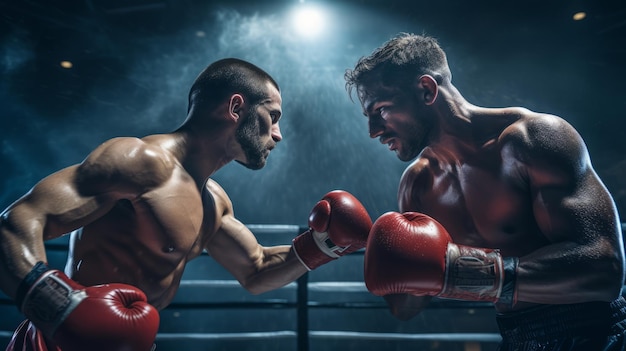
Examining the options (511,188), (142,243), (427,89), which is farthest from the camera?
(427,89)

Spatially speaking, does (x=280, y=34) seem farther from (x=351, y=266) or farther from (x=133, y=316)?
(x=133, y=316)

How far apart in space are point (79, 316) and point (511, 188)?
1562 millimetres

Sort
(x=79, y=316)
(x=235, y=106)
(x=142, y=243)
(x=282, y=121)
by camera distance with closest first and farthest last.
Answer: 1. (x=79, y=316)
2. (x=142, y=243)
3. (x=235, y=106)
4. (x=282, y=121)

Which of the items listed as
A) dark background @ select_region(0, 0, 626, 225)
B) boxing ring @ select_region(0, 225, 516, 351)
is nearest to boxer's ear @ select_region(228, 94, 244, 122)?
boxing ring @ select_region(0, 225, 516, 351)

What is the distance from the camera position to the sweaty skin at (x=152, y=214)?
50.4 inches

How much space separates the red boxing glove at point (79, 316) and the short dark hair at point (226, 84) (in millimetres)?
1158

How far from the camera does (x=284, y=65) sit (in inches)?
281

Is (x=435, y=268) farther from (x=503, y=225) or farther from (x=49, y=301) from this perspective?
(x=49, y=301)

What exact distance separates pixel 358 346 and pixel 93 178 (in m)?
6.96

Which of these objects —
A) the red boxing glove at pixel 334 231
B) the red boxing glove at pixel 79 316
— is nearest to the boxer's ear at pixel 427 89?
the red boxing glove at pixel 334 231

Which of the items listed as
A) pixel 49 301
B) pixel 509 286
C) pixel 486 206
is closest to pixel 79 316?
pixel 49 301

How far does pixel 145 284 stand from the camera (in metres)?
1.59

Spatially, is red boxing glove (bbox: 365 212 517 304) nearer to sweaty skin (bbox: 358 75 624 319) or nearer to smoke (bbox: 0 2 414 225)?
sweaty skin (bbox: 358 75 624 319)

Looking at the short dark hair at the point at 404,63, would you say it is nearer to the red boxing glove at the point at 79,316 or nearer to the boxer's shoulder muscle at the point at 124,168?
the boxer's shoulder muscle at the point at 124,168
